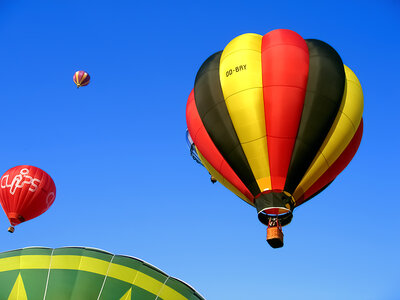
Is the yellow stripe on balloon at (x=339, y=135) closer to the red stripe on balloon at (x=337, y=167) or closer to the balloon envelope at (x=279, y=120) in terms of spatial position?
the balloon envelope at (x=279, y=120)

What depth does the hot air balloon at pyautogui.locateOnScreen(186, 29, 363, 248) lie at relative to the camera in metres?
11.7

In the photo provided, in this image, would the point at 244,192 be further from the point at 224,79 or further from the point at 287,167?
the point at 224,79

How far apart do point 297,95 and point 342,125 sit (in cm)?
125

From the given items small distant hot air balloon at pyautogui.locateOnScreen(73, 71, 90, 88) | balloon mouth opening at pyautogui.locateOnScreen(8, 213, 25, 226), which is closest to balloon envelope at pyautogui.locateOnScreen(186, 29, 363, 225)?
balloon mouth opening at pyautogui.locateOnScreen(8, 213, 25, 226)

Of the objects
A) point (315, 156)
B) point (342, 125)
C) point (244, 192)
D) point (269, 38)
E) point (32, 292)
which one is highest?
point (269, 38)

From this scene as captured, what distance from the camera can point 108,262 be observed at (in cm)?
1038

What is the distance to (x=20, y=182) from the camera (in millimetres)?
17656

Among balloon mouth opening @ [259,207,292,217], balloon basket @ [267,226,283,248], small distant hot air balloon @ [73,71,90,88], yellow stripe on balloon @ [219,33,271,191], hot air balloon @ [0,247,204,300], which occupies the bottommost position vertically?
hot air balloon @ [0,247,204,300]

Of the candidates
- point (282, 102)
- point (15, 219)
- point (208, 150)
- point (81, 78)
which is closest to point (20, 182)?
point (15, 219)

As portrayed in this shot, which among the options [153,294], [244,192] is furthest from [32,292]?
[244,192]

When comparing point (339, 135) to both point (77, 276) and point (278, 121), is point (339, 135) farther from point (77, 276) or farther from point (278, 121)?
point (77, 276)

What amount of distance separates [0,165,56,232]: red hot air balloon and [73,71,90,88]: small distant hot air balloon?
261 inches

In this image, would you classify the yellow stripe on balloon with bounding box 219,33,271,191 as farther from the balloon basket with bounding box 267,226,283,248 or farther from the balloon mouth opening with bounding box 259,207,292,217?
the balloon basket with bounding box 267,226,283,248

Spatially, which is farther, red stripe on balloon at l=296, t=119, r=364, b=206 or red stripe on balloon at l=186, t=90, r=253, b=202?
red stripe on balloon at l=186, t=90, r=253, b=202
